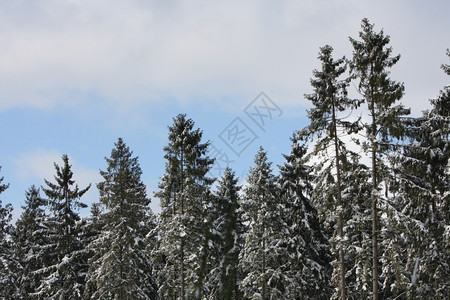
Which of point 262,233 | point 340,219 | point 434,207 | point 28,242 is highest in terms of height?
point 28,242

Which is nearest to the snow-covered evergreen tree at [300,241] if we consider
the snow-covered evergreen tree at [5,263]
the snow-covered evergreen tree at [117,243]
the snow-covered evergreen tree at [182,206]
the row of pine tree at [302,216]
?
the row of pine tree at [302,216]

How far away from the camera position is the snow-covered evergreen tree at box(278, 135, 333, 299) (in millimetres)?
26719

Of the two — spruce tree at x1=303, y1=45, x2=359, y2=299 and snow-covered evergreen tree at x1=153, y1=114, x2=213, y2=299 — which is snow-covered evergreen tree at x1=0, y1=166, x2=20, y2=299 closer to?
snow-covered evergreen tree at x1=153, y1=114, x2=213, y2=299

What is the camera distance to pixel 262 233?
2662cm

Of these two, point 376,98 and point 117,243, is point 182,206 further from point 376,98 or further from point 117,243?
point 376,98

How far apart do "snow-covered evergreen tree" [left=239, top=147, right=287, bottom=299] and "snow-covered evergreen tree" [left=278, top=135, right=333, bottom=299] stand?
577 millimetres

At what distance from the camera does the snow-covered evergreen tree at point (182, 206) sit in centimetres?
2489

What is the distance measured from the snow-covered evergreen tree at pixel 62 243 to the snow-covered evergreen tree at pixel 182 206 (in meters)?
6.97

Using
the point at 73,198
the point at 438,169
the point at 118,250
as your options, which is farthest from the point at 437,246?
the point at 73,198

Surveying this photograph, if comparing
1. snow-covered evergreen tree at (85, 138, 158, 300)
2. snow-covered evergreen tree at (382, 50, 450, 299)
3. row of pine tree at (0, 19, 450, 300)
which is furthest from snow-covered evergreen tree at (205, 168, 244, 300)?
snow-covered evergreen tree at (382, 50, 450, 299)

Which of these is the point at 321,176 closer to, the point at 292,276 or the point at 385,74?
the point at 385,74

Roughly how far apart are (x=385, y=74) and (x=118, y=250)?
21.3 m

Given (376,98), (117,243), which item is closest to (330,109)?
(376,98)

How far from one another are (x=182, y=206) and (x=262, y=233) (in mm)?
5664
